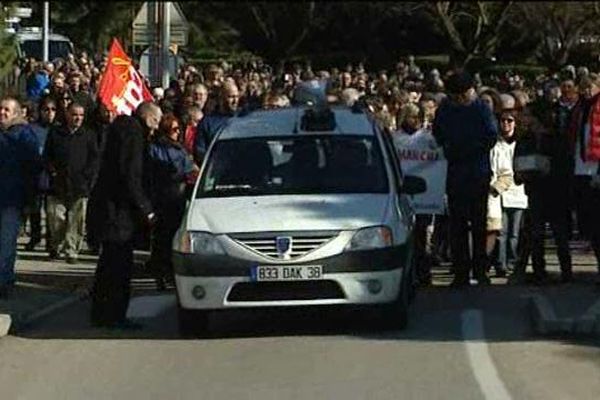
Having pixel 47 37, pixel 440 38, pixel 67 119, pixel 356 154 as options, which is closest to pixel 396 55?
pixel 440 38

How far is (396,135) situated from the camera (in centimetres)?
1995

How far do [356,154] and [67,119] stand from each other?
20.7 feet

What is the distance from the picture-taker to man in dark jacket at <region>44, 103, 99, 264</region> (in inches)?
863

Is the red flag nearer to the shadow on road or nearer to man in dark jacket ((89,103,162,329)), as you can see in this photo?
the shadow on road

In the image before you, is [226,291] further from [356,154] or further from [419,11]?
[419,11]

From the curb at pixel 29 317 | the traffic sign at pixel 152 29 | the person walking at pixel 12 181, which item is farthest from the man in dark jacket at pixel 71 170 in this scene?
the traffic sign at pixel 152 29

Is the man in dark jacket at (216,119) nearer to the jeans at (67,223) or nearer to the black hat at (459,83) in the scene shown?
the jeans at (67,223)

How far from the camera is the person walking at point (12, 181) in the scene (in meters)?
18.4

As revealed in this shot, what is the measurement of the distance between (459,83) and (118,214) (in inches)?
164

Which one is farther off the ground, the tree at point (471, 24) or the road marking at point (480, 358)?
the road marking at point (480, 358)

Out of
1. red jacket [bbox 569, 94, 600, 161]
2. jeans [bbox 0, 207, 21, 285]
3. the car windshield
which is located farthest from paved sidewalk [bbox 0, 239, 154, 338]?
red jacket [bbox 569, 94, 600, 161]

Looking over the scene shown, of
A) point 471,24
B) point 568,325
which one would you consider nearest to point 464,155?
point 568,325

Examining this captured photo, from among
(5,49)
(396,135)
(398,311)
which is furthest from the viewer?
(5,49)

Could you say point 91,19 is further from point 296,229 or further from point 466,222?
point 296,229
